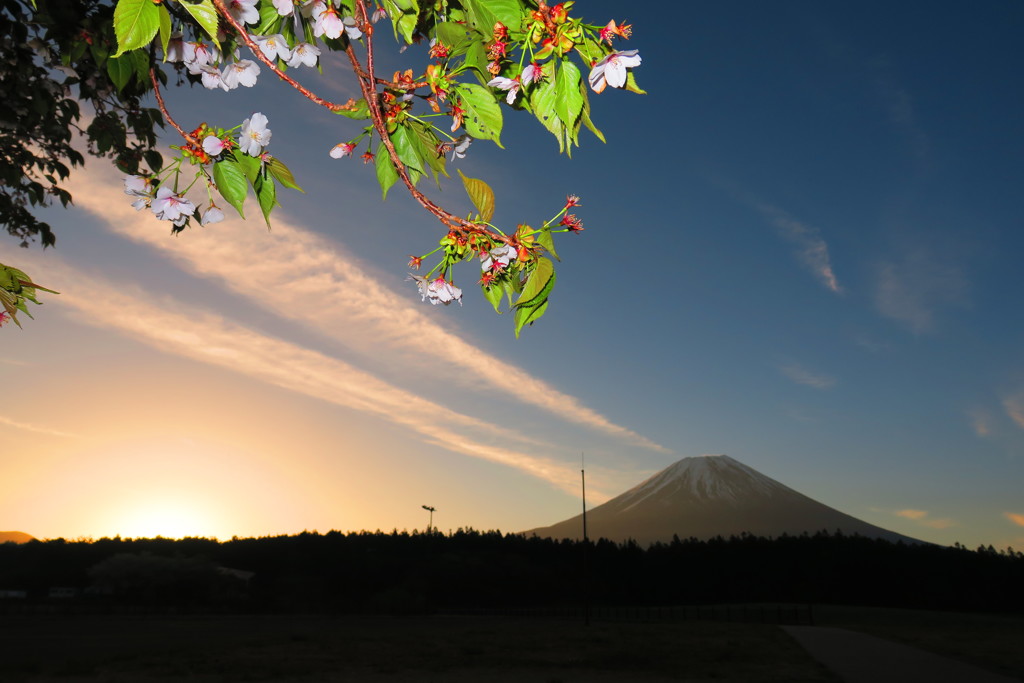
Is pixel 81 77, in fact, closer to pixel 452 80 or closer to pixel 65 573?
pixel 452 80

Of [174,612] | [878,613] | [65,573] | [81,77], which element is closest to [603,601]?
[878,613]

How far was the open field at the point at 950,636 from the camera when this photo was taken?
20.8 metres

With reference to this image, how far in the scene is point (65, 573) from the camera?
94.9m

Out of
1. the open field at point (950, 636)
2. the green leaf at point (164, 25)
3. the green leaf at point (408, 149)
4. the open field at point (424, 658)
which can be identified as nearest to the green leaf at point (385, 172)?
the green leaf at point (408, 149)

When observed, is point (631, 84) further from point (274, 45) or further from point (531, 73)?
point (274, 45)

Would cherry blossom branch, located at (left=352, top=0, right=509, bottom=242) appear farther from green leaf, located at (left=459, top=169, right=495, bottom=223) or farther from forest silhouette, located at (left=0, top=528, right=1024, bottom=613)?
forest silhouette, located at (left=0, top=528, right=1024, bottom=613)

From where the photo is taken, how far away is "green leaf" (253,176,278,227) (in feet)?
5.05

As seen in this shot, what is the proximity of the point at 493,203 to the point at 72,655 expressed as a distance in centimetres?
3309

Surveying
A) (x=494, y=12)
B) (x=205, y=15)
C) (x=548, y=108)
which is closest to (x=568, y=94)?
(x=548, y=108)

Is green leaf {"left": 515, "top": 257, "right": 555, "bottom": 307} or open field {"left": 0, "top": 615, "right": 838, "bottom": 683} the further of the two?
open field {"left": 0, "top": 615, "right": 838, "bottom": 683}

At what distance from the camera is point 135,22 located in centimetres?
108

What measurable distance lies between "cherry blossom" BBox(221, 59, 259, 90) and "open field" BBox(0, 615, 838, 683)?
18.1 m

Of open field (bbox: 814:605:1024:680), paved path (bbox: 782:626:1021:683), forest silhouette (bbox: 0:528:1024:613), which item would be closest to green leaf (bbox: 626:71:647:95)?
paved path (bbox: 782:626:1021:683)

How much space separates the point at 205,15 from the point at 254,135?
0.35m
